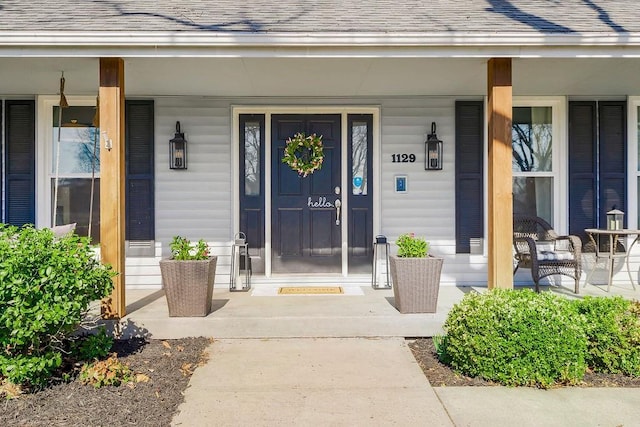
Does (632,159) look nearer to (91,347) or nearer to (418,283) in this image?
(418,283)

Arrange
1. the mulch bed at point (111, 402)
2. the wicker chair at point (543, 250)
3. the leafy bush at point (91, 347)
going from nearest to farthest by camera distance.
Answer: the mulch bed at point (111, 402)
the leafy bush at point (91, 347)
the wicker chair at point (543, 250)

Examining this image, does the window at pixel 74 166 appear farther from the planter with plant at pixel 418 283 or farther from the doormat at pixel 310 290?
the planter with plant at pixel 418 283

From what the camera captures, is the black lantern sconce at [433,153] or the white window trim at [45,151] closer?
the white window trim at [45,151]

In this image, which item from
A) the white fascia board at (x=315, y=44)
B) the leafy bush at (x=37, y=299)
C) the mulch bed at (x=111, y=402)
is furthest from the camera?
the white fascia board at (x=315, y=44)

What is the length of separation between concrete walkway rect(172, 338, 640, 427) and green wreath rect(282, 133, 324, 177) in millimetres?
2431

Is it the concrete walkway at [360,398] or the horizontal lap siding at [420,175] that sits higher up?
the horizontal lap siding at [420,175]

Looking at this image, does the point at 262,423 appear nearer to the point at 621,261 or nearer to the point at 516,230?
the point at 516,230

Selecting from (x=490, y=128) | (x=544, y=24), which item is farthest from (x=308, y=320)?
(x=544, y=24)

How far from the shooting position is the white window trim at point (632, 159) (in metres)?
5.51

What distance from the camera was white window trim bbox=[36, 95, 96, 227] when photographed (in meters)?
5.34

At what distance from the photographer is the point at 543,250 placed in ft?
17.3

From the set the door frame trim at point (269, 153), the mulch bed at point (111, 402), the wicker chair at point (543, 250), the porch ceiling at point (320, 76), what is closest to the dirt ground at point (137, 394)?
the mulch bed at point (111, 402)

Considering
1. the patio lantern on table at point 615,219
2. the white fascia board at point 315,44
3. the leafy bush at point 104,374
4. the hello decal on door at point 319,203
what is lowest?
the leafy bush at point 104,374

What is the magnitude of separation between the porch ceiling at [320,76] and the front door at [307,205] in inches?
15.1
